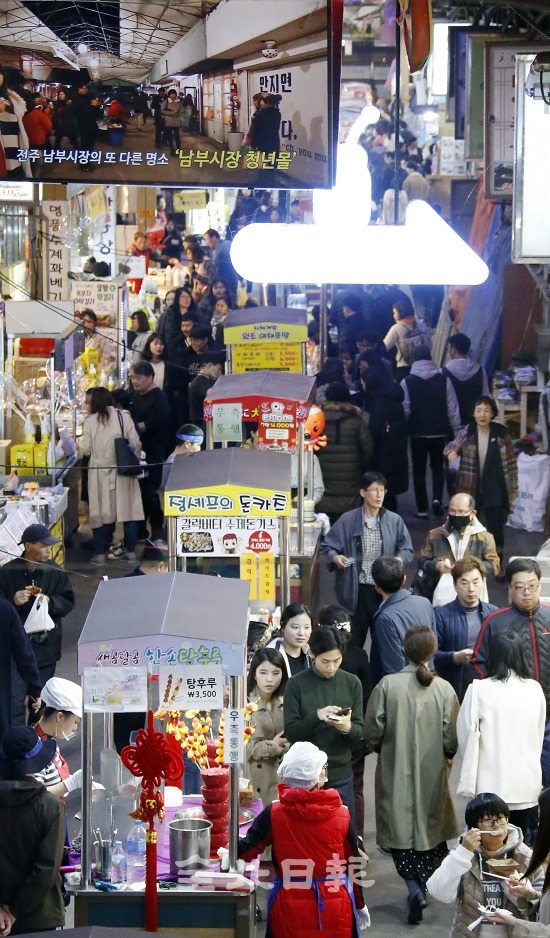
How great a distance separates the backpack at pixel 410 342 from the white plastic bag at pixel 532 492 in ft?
8.42

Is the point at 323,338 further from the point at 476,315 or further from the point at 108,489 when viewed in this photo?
the point at 108,489

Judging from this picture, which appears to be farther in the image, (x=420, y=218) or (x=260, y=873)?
(x=260, y=873)

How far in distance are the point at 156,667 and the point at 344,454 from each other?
6267 mm

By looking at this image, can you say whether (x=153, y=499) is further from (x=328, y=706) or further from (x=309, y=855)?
(x=309, y=855)

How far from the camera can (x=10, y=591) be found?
28.0 ft

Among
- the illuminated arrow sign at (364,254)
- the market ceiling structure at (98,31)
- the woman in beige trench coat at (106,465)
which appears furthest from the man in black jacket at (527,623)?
the woman in beige trench coat at (106,465)

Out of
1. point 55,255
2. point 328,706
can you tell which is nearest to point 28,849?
point 328,706

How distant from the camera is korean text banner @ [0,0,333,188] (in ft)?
23.5

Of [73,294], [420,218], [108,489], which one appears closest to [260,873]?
[420,218]

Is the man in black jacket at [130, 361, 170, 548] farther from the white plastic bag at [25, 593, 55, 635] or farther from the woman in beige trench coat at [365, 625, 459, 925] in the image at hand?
the woman in beige trench coat at [365, 625, 459, 925]

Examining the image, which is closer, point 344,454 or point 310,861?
point 310,861

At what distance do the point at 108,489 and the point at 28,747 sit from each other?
7226 mm

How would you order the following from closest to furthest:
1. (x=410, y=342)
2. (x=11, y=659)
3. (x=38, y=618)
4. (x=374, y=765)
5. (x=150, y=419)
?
(x=11, y=659) < (x=38, y=618) < (x=374, y=765) < (x=150, y=419) < (x=410, y=342)

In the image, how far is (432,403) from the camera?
13.3 metres
